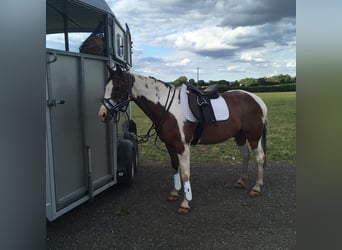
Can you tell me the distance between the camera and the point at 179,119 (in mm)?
4133

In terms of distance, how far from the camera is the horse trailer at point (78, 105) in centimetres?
271

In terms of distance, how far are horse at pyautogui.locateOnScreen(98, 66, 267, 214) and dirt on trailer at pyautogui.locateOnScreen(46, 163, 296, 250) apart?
0.26 m

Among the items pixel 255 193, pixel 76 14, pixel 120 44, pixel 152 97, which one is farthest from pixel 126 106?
pixel 255 193

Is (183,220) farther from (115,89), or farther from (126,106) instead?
(115,89)

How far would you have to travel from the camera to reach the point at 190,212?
3.98 m

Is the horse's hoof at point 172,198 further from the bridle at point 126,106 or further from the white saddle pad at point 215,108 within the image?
the white saddle pad at point 215,108

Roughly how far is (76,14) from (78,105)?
84 cm

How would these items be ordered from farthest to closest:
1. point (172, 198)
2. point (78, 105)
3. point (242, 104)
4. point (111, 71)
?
point (242, 104) → point (172, 198) → point (111, 71) → point (78, 105)

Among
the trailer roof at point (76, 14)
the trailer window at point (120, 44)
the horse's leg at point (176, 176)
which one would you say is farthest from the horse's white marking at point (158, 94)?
the trailer roof at point (76, 14)

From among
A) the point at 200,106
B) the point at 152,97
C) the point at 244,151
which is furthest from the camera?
the point at 244,151

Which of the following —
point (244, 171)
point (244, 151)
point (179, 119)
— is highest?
point (179, 119)

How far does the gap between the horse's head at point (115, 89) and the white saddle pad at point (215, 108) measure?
0.77 metres
